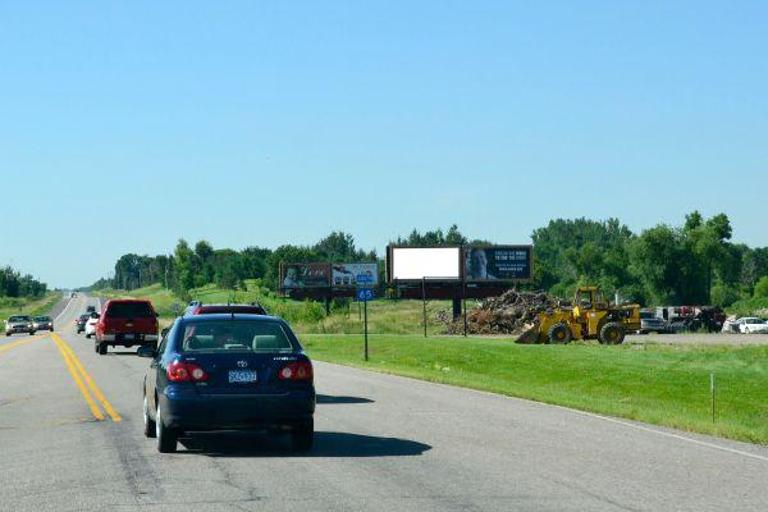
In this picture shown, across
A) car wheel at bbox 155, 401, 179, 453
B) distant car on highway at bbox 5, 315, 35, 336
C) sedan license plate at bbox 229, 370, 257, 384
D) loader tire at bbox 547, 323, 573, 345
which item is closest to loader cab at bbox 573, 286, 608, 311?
loader tire at bbox 547, 323, 573, 345

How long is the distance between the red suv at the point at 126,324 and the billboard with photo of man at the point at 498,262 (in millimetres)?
55538

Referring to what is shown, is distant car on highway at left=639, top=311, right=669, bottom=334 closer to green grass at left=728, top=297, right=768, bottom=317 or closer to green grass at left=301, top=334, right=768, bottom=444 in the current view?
green grass at left=301, top=334, right=768, bottom=444

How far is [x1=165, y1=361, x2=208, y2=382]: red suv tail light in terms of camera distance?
14.3 meters

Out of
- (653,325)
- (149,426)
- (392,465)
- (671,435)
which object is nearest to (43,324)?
(653,325)

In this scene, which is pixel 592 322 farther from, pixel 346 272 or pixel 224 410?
pixel 346 272

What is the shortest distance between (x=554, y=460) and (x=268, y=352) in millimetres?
3450

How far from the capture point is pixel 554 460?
14.0 meters

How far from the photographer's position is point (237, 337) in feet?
50.8

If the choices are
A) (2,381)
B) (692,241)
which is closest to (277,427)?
(2,381)

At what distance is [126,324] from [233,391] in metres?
33.2

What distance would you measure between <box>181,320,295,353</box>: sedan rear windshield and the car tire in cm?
89

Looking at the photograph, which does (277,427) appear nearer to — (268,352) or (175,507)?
(268,352)

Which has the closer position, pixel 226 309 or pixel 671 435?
pixel 671 435

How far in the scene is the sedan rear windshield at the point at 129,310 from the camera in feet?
153
